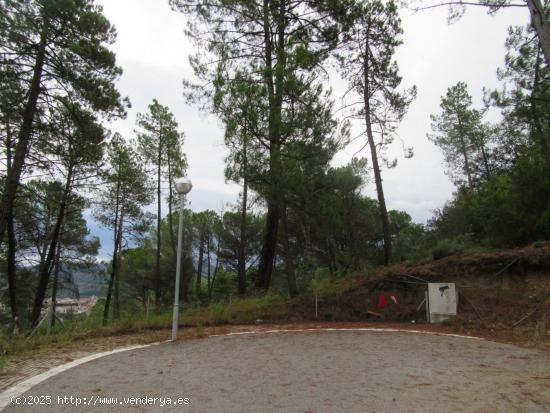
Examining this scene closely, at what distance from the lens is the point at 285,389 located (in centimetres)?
400

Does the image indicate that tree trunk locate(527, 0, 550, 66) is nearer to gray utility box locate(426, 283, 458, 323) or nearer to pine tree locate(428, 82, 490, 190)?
gray utility box locate(426, 283, 458, 323)

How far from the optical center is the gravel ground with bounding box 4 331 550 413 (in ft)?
11.6

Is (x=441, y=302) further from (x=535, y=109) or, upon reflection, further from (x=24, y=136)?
(x=24, y=136)

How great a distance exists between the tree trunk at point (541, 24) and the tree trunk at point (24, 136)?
36.8ft

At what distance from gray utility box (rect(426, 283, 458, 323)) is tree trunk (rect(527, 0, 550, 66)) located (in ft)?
17.7

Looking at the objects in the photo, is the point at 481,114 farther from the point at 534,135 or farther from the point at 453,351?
the point at 453,351

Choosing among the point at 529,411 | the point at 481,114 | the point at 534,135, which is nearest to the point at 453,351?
the point at 529,411

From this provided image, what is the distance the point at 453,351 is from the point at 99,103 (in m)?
10.5

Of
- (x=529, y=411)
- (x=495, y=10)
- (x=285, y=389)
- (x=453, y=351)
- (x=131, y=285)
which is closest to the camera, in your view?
(x=529, y=411)

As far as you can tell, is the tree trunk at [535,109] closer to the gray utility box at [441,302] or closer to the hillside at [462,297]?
the hillside at [462,297]

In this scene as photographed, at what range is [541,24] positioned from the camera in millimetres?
6547

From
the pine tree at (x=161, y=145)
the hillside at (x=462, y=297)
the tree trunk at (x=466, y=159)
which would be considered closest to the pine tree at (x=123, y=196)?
the pine tree at (x=161, y=145)

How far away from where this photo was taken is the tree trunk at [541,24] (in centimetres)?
645

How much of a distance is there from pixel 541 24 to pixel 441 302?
6292 mm
